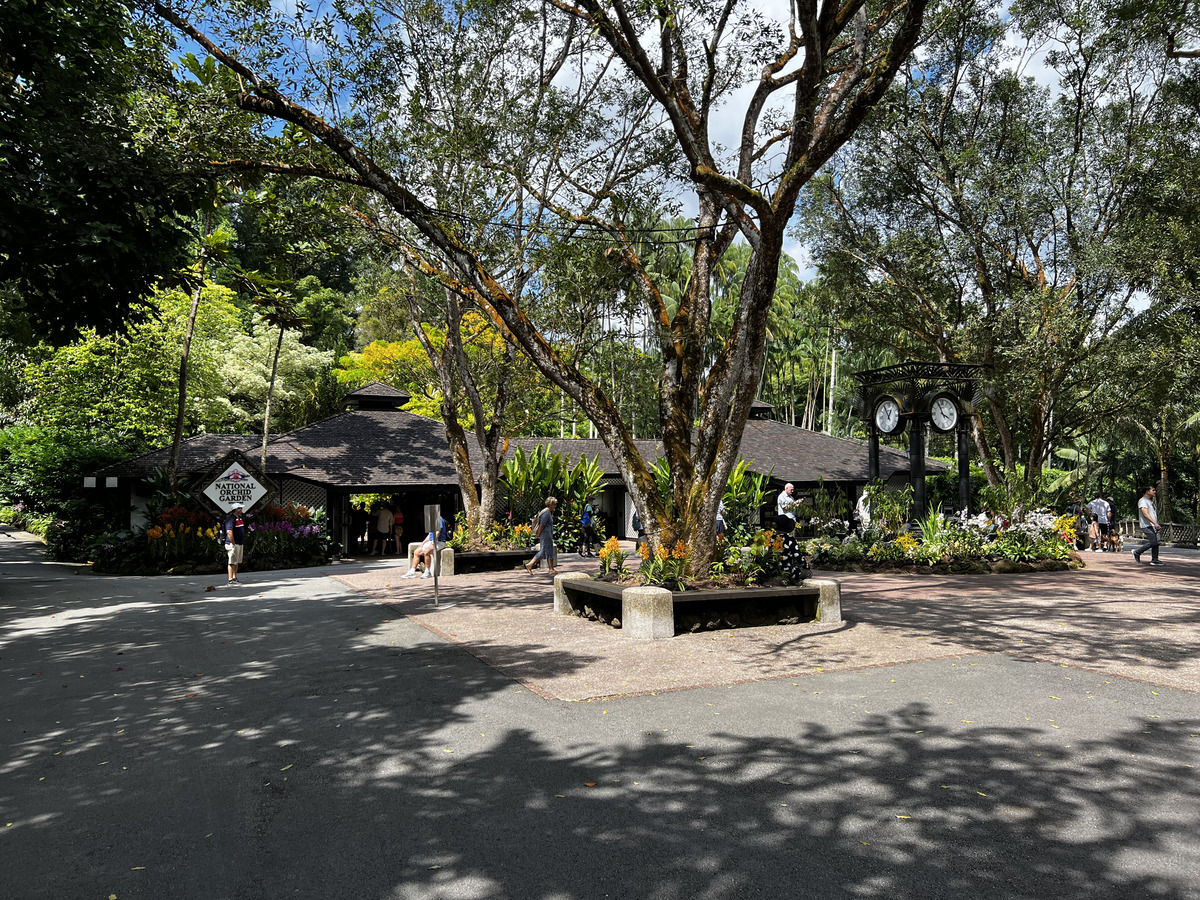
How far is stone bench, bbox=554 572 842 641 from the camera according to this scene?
946 cm

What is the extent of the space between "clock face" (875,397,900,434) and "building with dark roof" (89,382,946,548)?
19.0 ft

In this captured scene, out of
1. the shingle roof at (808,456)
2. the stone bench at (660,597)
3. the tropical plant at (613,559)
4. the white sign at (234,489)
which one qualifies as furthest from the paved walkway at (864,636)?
the shingle roof at (808,456)

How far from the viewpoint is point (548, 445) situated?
31.0 m

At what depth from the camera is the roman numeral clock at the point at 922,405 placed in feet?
59.2

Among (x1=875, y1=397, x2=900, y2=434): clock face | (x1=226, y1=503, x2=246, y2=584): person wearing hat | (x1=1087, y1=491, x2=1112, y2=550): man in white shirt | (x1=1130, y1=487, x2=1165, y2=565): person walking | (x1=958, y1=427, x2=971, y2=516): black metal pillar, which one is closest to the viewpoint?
(x1=226, y1=503, x2=246, y2=584): person wearing hat

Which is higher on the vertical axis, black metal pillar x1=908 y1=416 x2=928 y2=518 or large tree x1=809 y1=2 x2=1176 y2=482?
large tree x1=809 y1=2 x2=1176 y2=482

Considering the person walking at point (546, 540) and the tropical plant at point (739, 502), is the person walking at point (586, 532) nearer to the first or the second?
the tropical plant at point (739, 502)

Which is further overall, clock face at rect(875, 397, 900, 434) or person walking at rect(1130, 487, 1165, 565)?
clock face at rect(875, 397, 900, 434)

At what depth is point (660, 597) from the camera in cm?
944

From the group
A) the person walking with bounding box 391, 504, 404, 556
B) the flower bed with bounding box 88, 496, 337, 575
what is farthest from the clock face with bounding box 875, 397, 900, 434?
the person walking with bounding box 391, 504, 404, 556

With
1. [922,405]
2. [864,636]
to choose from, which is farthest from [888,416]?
[864,636]

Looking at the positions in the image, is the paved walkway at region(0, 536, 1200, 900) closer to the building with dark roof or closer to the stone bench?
the stone bench

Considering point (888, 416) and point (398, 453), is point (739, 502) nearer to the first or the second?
point (888, 416)

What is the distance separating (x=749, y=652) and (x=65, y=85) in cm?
1122
